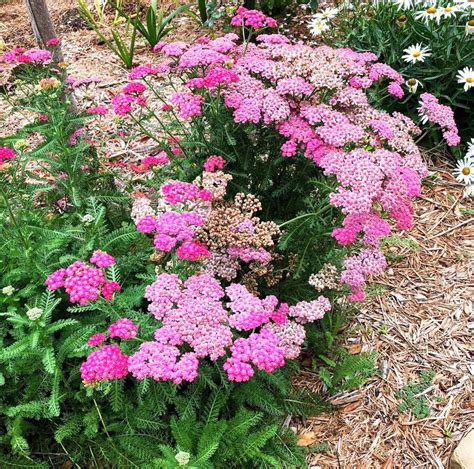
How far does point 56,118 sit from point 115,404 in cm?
124

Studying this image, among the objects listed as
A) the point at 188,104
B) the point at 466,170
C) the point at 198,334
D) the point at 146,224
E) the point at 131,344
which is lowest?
the point at 466,170

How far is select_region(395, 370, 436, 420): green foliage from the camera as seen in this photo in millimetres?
2232

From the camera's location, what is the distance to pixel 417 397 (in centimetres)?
229

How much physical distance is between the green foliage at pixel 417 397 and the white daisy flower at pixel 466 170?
4.41ft

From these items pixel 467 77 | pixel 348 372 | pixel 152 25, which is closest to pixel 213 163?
pixel 348 372

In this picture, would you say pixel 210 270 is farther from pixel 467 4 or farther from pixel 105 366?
pixel 467 4

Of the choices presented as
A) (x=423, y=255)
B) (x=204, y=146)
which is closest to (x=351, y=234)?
(x=204, y=146)

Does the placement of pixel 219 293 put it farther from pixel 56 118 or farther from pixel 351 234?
pixel 56 118

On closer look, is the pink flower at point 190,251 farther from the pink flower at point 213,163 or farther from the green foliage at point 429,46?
the green foliage at point 429,46

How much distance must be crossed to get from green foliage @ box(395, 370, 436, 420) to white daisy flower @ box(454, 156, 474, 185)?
135 centimetres

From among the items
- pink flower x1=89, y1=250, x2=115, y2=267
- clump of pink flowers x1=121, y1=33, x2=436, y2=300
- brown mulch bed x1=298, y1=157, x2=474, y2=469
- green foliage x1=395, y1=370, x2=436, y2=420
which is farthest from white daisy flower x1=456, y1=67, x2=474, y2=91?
pink flower x1=89, y1=250, x2=115, y2=267

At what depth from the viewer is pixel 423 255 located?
2.98m

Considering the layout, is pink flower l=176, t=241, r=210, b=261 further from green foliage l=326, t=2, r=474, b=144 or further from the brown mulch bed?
green foliage l=326, t=2, r=474, b=144

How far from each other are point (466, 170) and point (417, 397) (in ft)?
5.10
